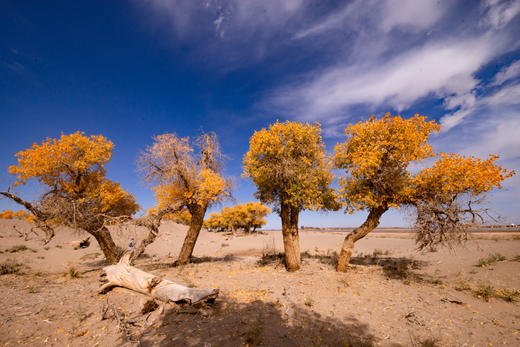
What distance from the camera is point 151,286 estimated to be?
6.75 metres

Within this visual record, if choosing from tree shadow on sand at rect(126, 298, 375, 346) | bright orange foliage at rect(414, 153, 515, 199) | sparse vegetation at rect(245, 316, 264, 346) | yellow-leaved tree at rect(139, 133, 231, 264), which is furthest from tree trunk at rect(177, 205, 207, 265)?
bright orange foliage at rect(414, 153, 515, 199)

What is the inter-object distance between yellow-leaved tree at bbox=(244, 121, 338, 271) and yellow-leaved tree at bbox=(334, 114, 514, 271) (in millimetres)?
1083

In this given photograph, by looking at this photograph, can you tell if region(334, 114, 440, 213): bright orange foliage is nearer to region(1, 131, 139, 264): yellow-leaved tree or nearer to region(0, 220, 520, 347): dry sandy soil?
region(0, 220, 520, 347): dry sandy soil

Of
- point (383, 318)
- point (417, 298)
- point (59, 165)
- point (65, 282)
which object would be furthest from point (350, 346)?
point (59, 165)

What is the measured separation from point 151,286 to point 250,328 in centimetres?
382

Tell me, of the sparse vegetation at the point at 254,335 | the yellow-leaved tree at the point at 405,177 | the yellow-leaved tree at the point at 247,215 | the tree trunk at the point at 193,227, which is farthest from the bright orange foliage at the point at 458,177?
the yellow-leaved tree at the point at 247,215

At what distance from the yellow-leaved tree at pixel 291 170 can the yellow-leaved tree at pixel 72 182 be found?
763 centimetres

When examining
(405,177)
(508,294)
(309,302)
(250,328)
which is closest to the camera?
(250,328)

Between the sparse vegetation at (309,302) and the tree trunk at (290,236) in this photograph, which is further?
the tree trunk at (290,236)

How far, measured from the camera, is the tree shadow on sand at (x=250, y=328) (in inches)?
175

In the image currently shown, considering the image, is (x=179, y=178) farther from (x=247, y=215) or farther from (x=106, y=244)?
(x=247, y=215)

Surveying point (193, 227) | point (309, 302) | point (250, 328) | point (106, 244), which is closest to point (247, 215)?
point (193, 227)

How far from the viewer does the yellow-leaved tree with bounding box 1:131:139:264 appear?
9648 millimetres

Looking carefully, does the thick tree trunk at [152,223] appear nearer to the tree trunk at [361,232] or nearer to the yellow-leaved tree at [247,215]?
the tree trunk at [361,232]
